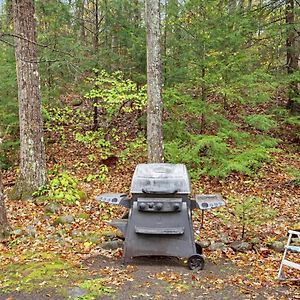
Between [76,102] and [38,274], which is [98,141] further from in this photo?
[38,274]

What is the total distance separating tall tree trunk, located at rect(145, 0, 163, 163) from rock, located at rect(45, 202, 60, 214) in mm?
2668

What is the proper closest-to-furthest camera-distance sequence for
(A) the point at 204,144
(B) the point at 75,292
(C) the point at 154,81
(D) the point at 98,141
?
(B) the point at 75,292
(C) the point at 154,81
(A) the point at 204,144
(D) the point at 98,141

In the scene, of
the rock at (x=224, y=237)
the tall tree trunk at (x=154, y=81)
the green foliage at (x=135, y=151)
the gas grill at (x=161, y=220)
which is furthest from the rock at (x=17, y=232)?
A: the green foliage at (x=135, y=151)

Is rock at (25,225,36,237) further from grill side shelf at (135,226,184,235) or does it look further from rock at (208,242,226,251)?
rock at (208,242,226,251)

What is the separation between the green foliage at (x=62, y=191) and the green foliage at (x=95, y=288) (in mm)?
3862

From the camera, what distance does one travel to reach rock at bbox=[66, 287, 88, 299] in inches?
171

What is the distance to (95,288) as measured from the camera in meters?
4.56

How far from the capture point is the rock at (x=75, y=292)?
435cm

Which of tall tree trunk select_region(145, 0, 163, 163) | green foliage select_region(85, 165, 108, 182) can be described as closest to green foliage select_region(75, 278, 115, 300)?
tall tree trunk select_region(145, 0, 163, 163)

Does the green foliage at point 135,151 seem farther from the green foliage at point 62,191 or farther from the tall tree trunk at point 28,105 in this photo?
the tall tree trunk at point 28,105

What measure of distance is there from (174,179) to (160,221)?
2.05ft

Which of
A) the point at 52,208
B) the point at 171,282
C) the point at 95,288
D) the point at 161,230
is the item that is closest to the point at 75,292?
the point at 95,288

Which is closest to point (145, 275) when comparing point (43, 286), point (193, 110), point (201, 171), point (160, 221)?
point (160, 221)

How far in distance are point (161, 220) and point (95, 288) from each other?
1357 mm
